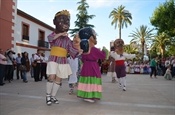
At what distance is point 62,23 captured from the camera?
5859 mm

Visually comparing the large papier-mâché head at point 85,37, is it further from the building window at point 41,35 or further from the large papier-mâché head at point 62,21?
the building window at point 41,35

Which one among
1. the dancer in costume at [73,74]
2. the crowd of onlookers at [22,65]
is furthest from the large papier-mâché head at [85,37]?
the crowd of onlookers at [22,65]

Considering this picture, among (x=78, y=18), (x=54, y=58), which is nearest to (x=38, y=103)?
(x=54, y=58)

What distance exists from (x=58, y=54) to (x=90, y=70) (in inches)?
41.3

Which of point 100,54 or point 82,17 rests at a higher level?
point 82,17

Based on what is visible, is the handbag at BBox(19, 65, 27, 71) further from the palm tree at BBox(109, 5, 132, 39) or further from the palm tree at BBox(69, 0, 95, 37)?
the palm tree at BBox(109, 5, 132, 39)

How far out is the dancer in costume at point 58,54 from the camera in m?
5.70

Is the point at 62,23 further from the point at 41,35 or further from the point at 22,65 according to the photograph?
the point at 41,35

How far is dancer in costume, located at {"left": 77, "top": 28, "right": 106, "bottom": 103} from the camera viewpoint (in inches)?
243

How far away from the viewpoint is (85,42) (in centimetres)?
621

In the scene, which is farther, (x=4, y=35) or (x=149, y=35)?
(x=149, y=35)

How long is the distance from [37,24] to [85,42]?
77.9 ft

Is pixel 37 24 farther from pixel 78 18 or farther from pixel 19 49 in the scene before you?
pixel 78 18

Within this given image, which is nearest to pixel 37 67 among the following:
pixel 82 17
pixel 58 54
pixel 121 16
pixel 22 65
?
pixel 22 65
